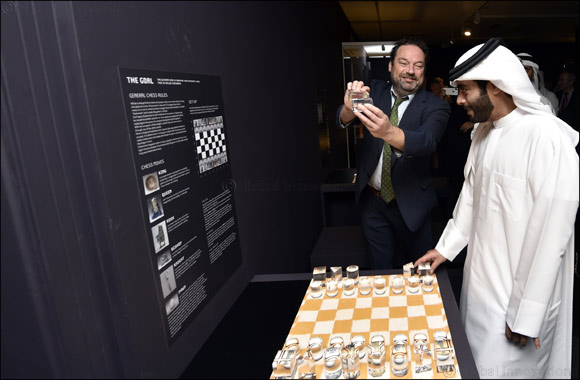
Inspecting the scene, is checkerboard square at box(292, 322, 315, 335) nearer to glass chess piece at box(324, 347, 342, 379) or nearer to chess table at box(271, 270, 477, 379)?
chess table at box(271, 270, 477, 379)

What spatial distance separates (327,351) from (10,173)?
2.42ft

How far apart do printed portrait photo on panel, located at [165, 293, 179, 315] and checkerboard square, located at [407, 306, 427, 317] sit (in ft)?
2.10

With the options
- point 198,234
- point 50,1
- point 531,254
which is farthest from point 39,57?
point 531,254

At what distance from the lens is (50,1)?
2.23 ft

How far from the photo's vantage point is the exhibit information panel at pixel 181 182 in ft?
2.92

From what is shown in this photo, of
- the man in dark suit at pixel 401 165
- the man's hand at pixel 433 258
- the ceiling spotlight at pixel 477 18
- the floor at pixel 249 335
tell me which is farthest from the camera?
the ceiling spotlight at pixel 477 18

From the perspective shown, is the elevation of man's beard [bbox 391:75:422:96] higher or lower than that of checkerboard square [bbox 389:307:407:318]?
higher

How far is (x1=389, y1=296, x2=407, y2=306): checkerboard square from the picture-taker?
124cm

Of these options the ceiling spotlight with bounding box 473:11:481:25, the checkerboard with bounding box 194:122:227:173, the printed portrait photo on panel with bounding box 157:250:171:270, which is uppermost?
the ceiling spotlight with bounding box 473:11:481:25

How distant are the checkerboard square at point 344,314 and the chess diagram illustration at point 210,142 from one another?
56 cm

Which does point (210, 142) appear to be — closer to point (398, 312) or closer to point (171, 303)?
point (171, 303)

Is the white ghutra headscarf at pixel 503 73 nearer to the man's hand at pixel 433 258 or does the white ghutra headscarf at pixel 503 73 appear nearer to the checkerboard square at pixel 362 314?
the man's hand at pixel 433 258

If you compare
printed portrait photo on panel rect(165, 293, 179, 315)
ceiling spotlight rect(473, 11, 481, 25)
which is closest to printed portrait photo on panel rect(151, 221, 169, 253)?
printed portrait photo on panel rect(165, 293, 179, 315)

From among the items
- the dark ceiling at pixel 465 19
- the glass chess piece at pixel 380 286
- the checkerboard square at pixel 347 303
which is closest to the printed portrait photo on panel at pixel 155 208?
the checkerboard square at pixel 347 303
